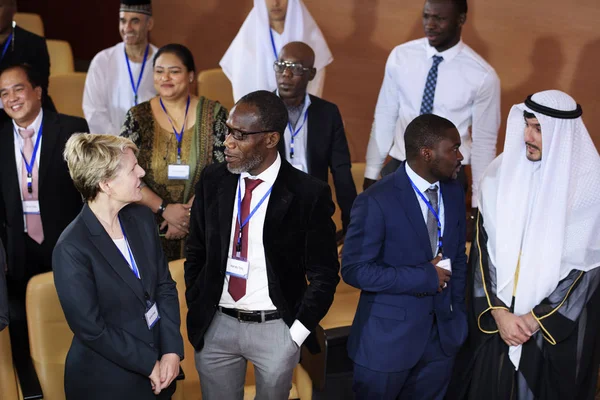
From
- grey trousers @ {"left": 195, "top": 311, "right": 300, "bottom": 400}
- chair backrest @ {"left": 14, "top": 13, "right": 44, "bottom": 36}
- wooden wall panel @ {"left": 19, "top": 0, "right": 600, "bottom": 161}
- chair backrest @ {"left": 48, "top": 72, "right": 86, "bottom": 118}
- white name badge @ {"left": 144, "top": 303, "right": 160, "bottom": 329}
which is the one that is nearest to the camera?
white name badge @ {"left": 144, "top": 303, "right": 160, "bottom": 329}

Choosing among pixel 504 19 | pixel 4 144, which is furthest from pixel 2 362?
pixel 504 19

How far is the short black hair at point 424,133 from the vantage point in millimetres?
2852

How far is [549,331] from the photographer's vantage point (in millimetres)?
3064

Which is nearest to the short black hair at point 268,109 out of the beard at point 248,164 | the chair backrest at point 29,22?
the beard at point 248,164

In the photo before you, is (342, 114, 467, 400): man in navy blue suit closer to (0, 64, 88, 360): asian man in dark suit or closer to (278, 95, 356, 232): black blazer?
(278, 95, 356, 232): black blazer

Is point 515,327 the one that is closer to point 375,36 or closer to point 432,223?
point 432,223

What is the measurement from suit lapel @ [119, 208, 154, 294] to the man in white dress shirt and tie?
1.85 meters


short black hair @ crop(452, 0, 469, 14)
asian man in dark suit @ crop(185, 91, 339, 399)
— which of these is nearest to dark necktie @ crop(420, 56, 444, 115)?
short black hair @ crop(452, 0, 469, 14)

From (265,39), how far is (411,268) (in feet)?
7.83

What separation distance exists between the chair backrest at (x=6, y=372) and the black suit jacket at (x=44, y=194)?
76cm

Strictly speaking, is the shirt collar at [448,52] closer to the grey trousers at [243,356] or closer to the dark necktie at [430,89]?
the dark necktie at [430,89]

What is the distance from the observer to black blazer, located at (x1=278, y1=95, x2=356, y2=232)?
383cm

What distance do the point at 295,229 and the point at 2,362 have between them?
134cm

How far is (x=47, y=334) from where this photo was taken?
293 centimetres
